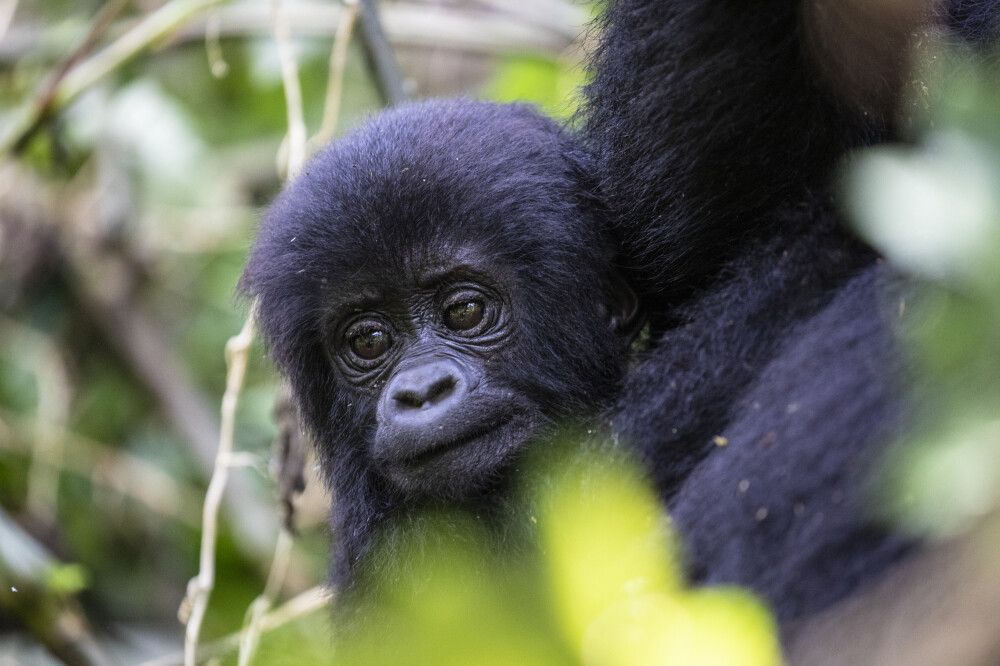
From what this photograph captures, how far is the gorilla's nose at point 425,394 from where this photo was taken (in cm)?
242

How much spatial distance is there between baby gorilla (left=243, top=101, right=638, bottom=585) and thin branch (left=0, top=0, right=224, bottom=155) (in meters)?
1.28

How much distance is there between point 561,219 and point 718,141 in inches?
22.1

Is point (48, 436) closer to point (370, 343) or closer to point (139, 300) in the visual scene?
point (139, 300)

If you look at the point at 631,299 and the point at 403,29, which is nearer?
the point at 631,299

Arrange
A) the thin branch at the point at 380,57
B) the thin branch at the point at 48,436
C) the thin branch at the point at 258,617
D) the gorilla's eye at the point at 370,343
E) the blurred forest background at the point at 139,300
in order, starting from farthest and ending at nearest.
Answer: the blurred forest background at the point at 139,300 → the thin branch at the point at 48,436 → the thin branch at the point at 380,57 → the thin branch at the point at 258,617 → the gorilla's eye at the point at 370,343

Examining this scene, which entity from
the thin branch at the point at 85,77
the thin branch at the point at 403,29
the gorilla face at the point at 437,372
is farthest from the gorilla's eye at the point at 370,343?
the thin branch at the point at 403,29

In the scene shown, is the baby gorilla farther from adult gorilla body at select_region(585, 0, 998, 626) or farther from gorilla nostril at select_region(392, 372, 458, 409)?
adult gorilla body at select_region(585, 0, 998, 626)

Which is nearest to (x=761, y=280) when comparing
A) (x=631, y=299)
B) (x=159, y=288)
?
(x=631, y=299)

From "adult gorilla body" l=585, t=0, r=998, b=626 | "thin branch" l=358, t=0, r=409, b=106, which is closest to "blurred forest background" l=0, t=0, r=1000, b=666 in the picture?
"thin branch" l=358, t=0, r=409, b=106

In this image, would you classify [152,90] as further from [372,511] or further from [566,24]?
[372,511]

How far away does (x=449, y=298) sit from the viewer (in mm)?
2566

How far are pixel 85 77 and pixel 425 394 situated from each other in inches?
76.1

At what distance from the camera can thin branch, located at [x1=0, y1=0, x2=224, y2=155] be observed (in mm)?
3676

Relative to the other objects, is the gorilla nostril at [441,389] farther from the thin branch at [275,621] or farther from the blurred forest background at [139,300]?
the blurred forest background at [139,300]
